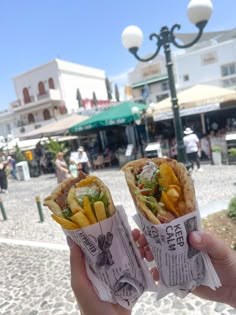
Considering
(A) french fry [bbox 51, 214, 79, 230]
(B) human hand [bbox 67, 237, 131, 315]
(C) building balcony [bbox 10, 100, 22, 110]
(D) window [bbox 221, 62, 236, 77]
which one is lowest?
(B) human hand [bbox 67, 237, 131, 315]

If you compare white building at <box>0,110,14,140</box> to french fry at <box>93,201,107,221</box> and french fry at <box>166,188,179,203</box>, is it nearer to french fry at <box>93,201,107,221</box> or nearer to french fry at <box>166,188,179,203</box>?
french fry at <box>93,201,107,221</box>

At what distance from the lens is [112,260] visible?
168cm

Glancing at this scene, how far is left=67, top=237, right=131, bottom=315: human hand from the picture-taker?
1548 mm

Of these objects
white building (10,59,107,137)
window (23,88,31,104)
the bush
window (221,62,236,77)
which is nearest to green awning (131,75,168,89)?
window (221,62,236,77)

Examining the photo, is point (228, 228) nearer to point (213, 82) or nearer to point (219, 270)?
point (219, 270)

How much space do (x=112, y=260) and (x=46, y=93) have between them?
136ft

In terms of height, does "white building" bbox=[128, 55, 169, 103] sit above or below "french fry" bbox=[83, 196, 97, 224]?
above

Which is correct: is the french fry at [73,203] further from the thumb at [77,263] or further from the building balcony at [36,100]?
the building balcony at [36,100]

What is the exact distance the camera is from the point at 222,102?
11.6 m

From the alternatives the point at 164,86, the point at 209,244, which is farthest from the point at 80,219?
the point at 164,86

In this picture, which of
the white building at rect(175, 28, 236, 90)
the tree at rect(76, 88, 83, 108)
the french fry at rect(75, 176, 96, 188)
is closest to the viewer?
the french fry at rect(75, 176, 96, 188)

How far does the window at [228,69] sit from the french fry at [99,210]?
29618mm

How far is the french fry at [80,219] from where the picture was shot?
1.54 metres

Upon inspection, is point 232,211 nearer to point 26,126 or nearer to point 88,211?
point 88,211
